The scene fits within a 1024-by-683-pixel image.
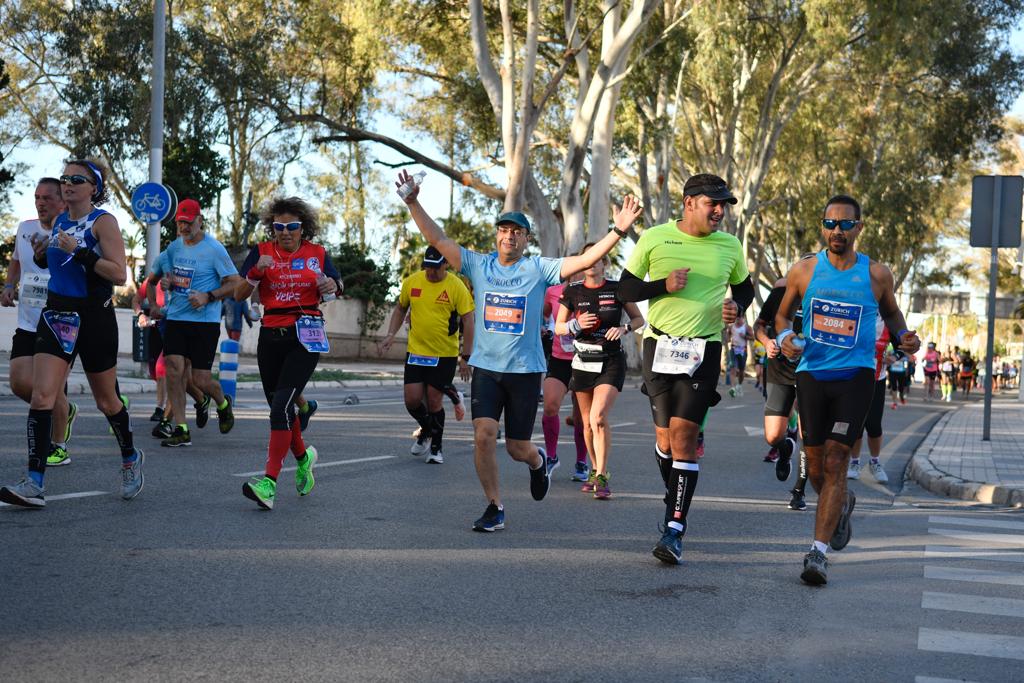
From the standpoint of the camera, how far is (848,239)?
674cm

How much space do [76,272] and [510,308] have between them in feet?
8.18

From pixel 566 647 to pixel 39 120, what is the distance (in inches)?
1825

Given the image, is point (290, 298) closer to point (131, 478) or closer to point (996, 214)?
point (131, 478)

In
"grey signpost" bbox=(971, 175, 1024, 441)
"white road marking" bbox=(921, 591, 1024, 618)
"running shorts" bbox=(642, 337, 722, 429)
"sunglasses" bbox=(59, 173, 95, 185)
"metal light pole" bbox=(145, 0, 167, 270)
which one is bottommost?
"white road marking" bbox=(921, 591, 1024, 618)

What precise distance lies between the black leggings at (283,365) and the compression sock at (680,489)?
2405mm

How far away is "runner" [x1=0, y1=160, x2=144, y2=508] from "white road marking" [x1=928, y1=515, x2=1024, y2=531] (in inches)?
221

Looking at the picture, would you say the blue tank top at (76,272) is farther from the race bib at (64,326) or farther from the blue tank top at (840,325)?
the blue tank top at (840,325)

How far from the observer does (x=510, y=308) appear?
751cm

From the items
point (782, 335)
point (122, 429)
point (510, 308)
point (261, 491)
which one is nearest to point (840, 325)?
point (782, 335)

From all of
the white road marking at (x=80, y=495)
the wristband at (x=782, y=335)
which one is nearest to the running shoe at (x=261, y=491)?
the white road marking at (x=80, y=495)

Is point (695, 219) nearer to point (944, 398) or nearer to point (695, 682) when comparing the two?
point (695, 682)

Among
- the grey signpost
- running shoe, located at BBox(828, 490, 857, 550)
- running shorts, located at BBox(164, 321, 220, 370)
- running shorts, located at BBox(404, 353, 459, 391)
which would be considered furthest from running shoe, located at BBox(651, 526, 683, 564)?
the grey signpost

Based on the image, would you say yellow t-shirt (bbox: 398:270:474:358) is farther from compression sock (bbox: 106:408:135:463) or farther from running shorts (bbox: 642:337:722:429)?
running shorts (bbox: 642:337:722:429)

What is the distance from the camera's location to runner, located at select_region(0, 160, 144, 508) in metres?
7.30
